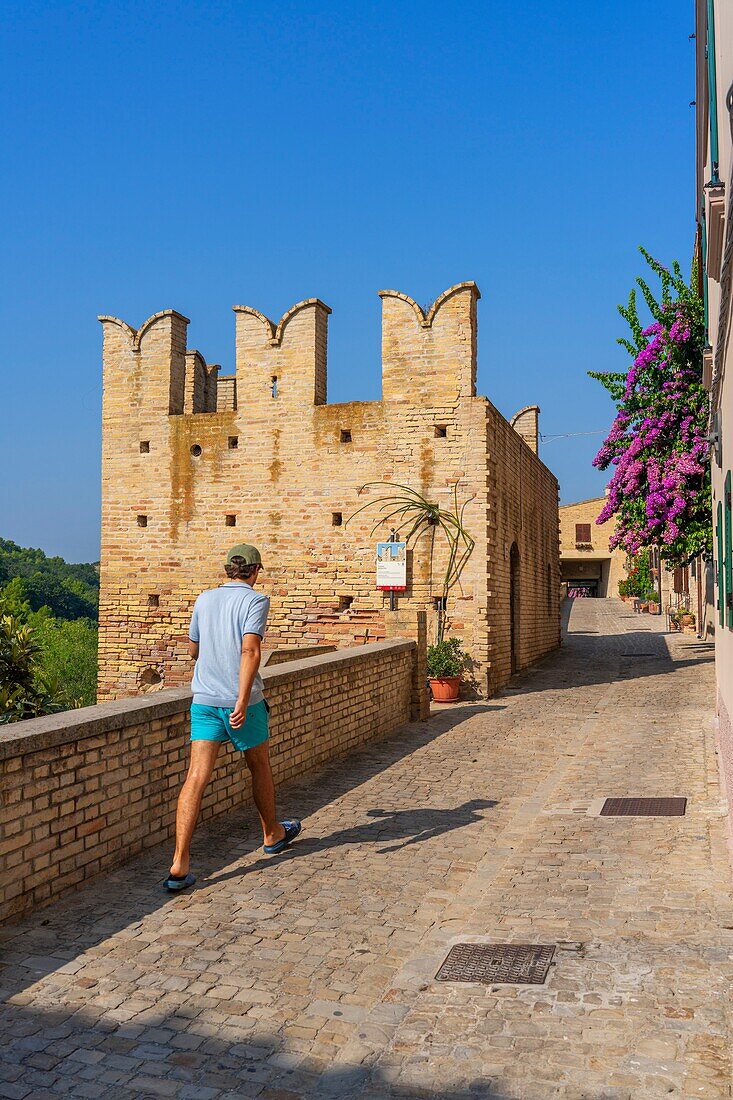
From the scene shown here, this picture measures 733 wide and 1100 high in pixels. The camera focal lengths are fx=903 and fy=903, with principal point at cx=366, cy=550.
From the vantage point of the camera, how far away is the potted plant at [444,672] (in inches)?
562

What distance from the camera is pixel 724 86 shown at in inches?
216

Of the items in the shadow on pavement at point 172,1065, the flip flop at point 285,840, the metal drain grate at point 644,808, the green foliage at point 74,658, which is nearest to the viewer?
the shadow on pavement at point 172,1065

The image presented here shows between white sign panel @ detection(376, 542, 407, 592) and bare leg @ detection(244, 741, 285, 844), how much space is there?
959cm

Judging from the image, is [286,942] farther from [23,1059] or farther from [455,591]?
[455,591]

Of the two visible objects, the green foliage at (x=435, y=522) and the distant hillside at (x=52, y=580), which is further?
the distant hillside at (x=52, y=580)

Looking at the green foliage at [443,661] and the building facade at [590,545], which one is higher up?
the building facade at [590,545]

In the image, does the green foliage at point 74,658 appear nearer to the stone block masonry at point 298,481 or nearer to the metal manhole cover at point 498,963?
the stone block masonry at point 298,481

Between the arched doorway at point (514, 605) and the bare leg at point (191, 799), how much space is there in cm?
1334

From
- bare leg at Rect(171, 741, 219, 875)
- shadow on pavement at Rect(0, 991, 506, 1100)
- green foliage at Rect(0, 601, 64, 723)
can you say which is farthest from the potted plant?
shadow on pavement at Rect(0, 991, 506, 1100)

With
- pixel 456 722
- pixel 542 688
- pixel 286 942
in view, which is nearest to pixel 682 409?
pixel 542 688

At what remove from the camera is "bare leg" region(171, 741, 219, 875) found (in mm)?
4848

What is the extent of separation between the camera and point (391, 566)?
49.9 feet

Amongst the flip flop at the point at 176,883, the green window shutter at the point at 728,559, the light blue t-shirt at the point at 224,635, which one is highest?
the green window shutter at the point at 728,559

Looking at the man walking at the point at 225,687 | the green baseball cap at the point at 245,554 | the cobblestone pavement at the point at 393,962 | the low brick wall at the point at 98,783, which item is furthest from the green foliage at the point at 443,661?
the green baseball cap at the point at 245,554
